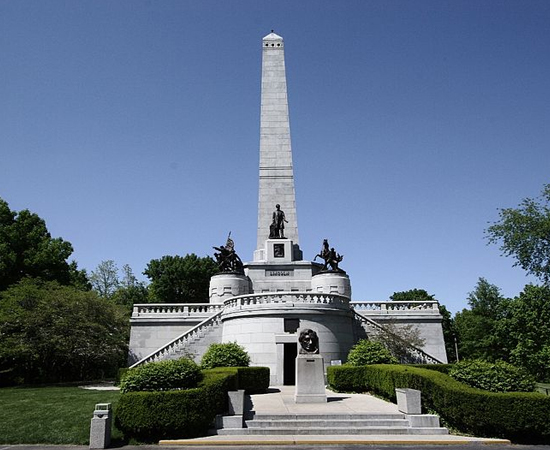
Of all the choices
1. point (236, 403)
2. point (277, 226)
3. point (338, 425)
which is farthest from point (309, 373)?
point (277, 226)

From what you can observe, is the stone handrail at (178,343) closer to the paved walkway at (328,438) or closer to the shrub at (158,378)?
the paved walkway at (328,438)

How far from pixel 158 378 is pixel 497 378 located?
36.5 ft

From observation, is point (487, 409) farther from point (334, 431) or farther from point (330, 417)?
point (330, 417)

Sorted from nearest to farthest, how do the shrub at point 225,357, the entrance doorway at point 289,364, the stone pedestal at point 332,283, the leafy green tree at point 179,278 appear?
1. the shrub at point 225,357
2. the entrance doorway at point 289,364
3. the stone pedestal at point 332,283
4. the leafy green tree at point 179,278

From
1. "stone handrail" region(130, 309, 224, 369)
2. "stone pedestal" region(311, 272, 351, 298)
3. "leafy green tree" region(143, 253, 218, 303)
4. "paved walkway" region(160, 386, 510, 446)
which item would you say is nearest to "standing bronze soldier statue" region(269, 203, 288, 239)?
"stone pedestal" region(311, 272, 351, 298)

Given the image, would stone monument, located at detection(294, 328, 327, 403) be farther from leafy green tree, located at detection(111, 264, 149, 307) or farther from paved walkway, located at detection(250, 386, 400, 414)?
leafy green tree, located at detection(111, 264, 149, 307)

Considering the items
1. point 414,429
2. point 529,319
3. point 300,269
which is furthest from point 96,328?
point 529,319

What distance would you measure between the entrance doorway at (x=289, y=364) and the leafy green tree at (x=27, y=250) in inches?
1005

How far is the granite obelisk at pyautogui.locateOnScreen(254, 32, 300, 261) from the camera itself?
39.9 metres

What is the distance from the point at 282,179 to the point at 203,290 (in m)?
31.3

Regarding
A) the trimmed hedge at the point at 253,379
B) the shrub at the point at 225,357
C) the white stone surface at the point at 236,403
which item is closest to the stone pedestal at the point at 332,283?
the shrub at the point at 225,357

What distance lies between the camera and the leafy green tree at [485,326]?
45938mm

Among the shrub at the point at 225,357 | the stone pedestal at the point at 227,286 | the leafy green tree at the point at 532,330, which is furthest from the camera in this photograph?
the leafy green tree at the point at 532,330

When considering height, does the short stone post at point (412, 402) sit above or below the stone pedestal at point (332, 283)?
below
